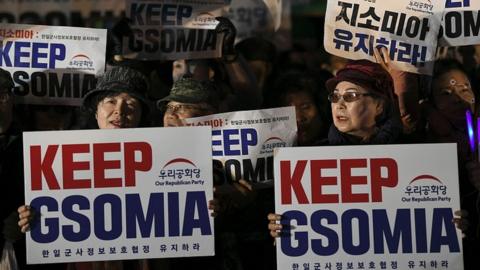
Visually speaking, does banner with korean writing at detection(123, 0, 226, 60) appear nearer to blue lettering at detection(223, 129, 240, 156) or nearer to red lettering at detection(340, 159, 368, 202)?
Answer: blue lettering at detection(223, 129, 240, 156)

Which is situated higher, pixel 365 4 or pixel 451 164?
pixel 365 4

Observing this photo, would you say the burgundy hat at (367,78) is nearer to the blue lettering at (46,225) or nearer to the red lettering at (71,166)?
the red lettering at (71,166)

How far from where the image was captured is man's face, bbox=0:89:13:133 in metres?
6.09

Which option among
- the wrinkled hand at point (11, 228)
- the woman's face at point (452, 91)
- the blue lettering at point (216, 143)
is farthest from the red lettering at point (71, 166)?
the woman's face at point (452, 91)

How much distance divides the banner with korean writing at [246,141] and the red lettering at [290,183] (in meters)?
0.52

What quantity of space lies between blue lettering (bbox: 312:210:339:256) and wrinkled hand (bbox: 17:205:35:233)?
156cm

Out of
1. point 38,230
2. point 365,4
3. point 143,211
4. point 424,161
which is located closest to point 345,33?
point 365,4

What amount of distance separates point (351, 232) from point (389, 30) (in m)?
1.78

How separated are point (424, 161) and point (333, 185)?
1.72ft

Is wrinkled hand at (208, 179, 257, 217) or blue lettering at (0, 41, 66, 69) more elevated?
blue lettering at (0, 41, 66, 69)

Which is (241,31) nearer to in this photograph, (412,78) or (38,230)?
(412,78)

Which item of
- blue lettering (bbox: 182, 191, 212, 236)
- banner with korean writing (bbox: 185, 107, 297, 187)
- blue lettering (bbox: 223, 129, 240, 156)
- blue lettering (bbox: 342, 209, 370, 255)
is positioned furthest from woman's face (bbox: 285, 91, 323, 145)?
blue lettering (bbox: 182, 191, 212, 236)

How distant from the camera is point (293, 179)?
18.7ft

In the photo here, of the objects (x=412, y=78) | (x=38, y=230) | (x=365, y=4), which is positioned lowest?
(x=38, y=230)
